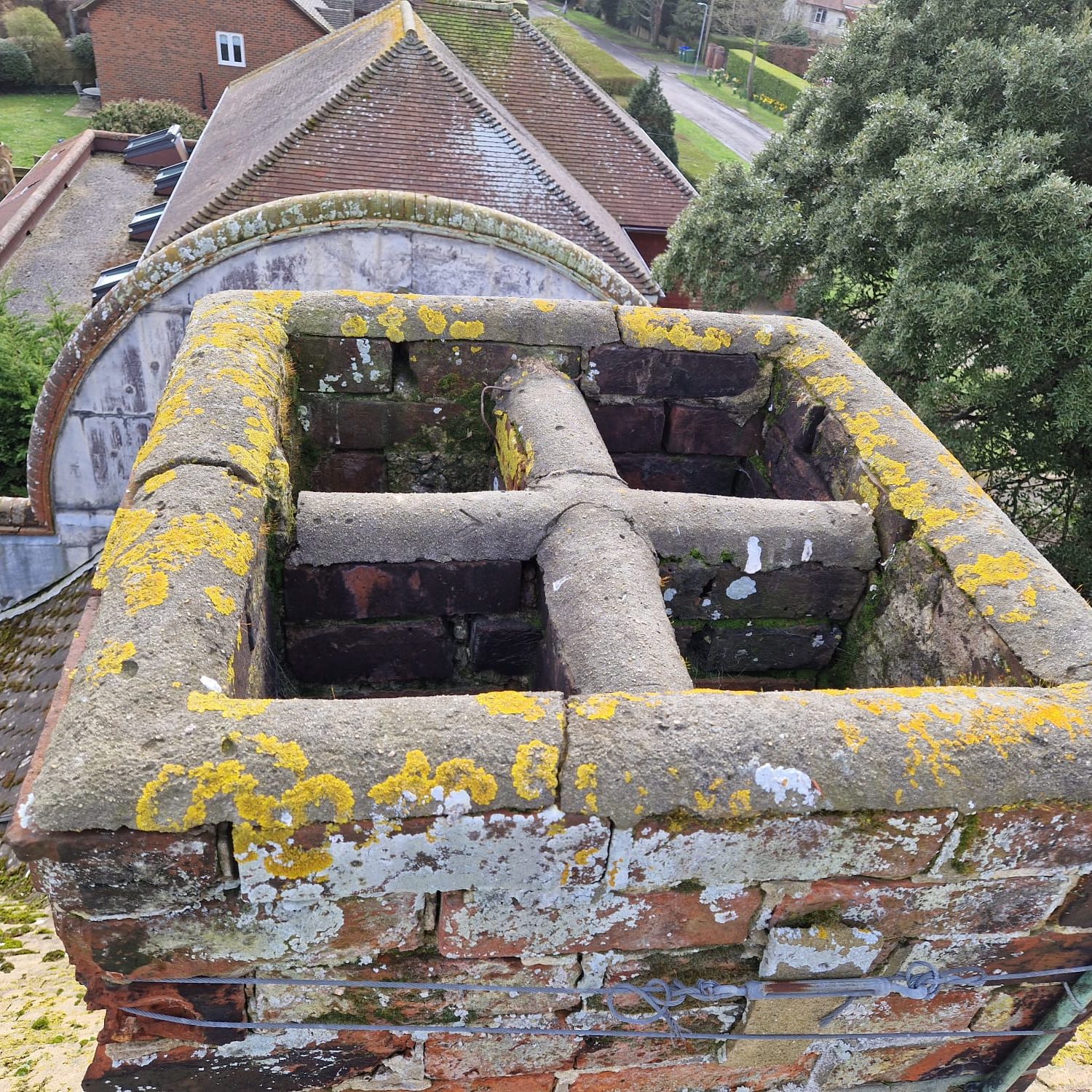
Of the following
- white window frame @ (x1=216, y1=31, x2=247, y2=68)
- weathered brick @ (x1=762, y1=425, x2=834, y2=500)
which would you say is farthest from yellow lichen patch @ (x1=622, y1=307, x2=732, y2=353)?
white window frame @ (x1=216, y1=31, x2=247, y2=68)

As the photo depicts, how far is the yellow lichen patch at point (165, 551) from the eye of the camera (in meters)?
2.69

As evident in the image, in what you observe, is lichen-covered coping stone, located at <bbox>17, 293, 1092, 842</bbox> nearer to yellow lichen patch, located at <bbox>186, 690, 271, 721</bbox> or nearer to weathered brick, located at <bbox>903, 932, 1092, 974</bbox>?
yellow lichen patch, located at <bbox>186, 690, 271, 721</bbox>

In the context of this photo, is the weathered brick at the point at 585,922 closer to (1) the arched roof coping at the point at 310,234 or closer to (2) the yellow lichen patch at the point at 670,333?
(2) the yellow lichen patch at the point at 670,333

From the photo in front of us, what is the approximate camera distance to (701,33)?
50875 millimetres

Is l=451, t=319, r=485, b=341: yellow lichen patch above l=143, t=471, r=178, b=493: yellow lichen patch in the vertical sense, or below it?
above

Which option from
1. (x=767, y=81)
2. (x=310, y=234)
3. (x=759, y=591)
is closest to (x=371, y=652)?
(x=759, y=591)

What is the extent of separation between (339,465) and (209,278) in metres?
5.28

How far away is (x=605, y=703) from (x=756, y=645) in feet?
5.90

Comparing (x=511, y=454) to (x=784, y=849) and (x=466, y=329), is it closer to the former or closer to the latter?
(x=466, y=329)

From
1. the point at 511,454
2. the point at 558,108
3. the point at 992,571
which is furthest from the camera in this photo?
the point at 558,108

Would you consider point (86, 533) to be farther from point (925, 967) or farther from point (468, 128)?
point (925, 967)

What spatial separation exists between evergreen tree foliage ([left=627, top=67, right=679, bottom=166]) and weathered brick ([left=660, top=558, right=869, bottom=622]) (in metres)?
29.5

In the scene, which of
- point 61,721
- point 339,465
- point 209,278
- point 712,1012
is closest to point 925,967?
point 712,1012

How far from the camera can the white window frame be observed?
27.5m
